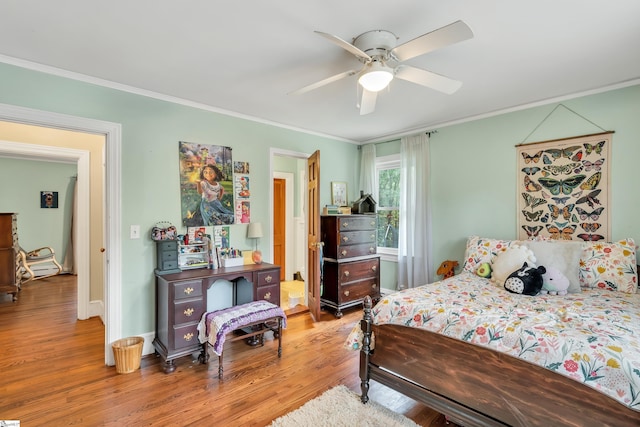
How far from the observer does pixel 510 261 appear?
9.02 feet

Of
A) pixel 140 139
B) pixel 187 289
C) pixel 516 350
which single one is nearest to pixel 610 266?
pixel 516 350

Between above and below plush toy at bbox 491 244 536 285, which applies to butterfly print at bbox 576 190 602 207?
above

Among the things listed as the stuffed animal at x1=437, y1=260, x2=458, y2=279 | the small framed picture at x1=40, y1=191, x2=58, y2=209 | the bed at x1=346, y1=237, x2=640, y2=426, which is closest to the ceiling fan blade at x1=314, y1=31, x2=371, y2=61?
the bed at x1=346, y1=237, x2=640, y2=426

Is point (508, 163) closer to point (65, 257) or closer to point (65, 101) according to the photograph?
point (65, 101)

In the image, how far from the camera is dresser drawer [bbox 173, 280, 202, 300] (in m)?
2.63

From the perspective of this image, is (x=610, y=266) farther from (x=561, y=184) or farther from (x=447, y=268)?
(x=447, y=268)

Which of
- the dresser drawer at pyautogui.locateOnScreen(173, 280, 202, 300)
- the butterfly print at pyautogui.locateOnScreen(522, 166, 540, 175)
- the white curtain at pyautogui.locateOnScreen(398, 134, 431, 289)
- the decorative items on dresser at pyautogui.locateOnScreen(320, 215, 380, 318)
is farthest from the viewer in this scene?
the white curtain at pyautogui.locateOnScreen(398, 134, 431, 289)

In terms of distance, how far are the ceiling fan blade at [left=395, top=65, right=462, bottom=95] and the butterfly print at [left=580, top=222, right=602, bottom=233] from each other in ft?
6.89

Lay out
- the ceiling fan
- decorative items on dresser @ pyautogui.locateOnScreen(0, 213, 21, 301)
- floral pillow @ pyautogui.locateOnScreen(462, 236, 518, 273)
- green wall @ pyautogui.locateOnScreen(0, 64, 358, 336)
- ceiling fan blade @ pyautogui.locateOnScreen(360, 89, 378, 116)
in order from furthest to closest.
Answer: decorative items on dresser @ pyautogui.locateOnScreen(0, 213, 21, 301), floral pillow @ pyautogui.locateOnScreen(462, 236, 518, 273), green wall @ pyautogui.locateOnScreen(0, 64, 358, 336), ceiling fan blade @ pyautogui.locateOnScreen(360, 89, 378, 116), the ceiling fan

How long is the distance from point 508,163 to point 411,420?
112 inches

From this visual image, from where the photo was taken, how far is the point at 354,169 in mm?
4973

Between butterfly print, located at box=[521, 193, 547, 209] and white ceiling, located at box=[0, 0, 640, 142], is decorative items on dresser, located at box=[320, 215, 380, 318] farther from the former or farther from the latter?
butterfly print, located at box=[521, 193, 547, 209]

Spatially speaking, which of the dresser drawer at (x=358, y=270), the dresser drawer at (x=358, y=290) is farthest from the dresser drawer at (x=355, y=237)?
the dresser drawer at (x=358, y=290)

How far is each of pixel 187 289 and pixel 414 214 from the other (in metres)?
2.98
